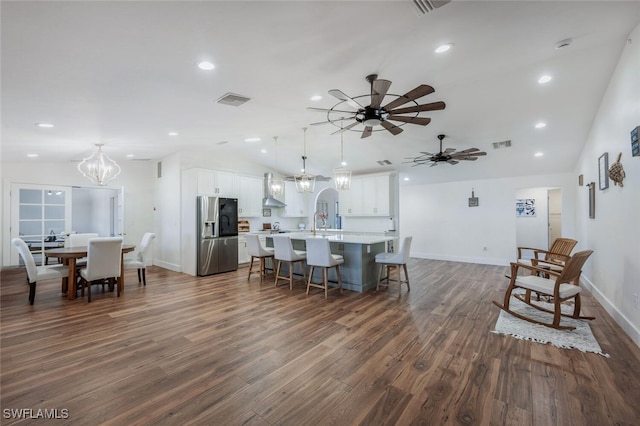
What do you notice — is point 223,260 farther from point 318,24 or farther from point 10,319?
point 318,24

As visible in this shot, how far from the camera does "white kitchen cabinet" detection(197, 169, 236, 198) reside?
21.1 ft

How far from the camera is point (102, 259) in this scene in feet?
13.9

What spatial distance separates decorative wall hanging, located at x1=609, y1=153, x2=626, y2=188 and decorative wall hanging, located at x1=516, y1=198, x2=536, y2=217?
605 cm

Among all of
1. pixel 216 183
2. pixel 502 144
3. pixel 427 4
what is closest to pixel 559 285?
pixel 427 4

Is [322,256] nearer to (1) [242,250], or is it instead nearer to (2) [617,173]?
(1) [242,250]

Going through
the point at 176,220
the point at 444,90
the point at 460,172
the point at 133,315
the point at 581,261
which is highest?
the point at 444,90

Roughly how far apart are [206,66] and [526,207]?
9543 millimetres

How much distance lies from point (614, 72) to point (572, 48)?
102 centimetres

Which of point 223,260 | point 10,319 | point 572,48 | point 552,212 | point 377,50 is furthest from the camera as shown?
point 552,212

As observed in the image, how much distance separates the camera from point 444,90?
11.9 feet

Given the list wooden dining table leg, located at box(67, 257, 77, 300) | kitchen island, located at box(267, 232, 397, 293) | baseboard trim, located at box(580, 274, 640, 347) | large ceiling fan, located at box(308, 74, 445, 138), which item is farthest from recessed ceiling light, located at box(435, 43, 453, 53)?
wooden dining table leg, located at box(67, 257, 77, 300)

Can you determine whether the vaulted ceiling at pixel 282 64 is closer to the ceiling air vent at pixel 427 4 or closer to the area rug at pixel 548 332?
the ceiling air vent at pixel 427 4

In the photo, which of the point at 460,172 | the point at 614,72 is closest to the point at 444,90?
the point at 614,72

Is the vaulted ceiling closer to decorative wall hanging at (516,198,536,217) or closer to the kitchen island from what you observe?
the kitchen island
